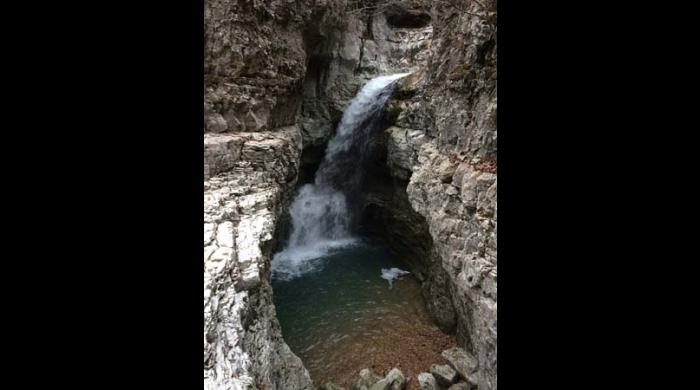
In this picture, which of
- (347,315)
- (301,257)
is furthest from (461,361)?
(301,257)

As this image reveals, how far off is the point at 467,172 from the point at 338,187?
9.77 m

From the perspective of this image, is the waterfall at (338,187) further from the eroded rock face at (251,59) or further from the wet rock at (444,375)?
the wet rock at (444,375)

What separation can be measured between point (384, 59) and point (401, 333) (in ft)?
47.6

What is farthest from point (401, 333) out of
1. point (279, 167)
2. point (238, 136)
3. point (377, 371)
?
point (238, 136)

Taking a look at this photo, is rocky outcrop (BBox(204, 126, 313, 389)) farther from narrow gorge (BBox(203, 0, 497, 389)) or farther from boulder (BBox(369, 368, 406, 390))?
boulder (BBox(369, 368, 406, 390))

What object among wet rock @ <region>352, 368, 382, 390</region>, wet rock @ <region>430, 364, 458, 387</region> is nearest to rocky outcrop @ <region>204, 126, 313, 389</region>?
wet rock @ <region>352, 368, 382, 390</region>

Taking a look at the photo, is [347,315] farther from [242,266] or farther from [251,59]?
[251,59]

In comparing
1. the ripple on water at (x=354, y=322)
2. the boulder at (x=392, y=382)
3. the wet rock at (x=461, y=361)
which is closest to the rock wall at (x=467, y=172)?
the wet rock at (x=461, y=361)

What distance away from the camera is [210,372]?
13.5 ft

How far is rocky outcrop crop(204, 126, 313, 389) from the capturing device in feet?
15.2

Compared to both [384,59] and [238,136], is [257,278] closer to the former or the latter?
[238,136]

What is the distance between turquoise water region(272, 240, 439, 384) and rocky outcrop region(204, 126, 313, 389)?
220 centimetres

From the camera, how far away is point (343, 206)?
16656 mm
